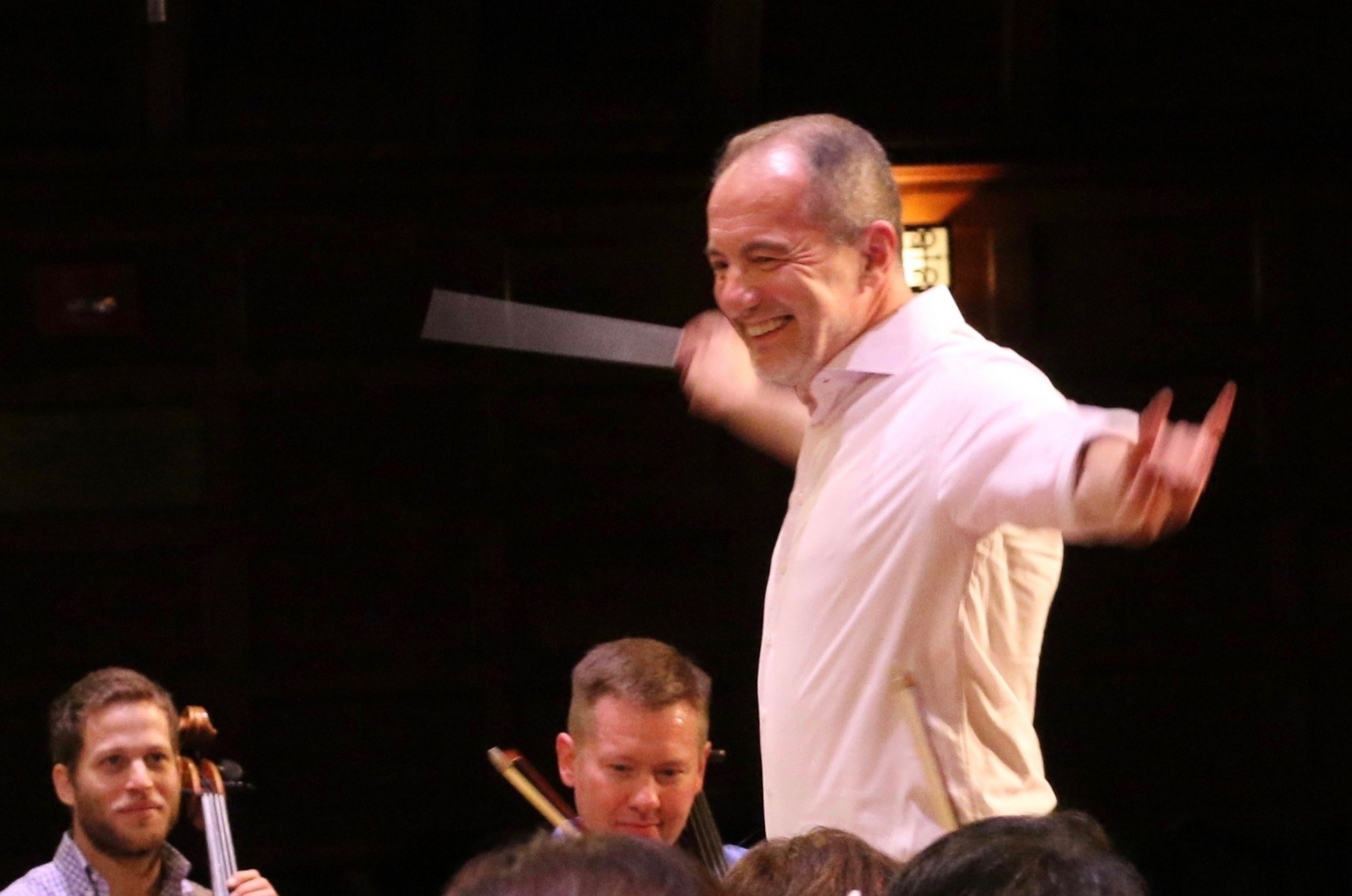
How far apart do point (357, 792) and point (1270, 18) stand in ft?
10.5

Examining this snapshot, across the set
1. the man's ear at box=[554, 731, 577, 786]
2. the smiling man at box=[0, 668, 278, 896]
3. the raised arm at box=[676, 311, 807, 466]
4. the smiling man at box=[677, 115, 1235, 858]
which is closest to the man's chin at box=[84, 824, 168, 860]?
the smiling man at box=[0, 668, 278, 896]

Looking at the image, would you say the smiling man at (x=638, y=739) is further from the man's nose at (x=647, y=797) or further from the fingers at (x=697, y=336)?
the fingers at (x=697, y=336)

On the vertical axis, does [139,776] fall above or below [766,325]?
below

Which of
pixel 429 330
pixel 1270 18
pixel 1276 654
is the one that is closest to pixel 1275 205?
pixel 1270 18

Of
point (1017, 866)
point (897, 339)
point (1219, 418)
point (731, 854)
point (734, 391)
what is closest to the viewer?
point (1017, 866)

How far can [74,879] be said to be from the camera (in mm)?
3473

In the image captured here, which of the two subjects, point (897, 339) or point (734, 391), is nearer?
point (897, 339)

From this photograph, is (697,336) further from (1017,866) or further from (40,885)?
(40,885)

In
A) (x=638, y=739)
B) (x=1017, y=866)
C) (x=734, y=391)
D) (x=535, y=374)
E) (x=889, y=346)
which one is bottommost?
(x=638, y=739)

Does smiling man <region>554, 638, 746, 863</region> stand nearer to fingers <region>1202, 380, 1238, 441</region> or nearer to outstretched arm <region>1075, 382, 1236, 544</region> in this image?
outstretched arm <region>1075, 382, 1236, 544</region>

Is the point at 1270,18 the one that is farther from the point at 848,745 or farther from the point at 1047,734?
the point at 848,745

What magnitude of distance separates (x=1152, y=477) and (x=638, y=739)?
148cm

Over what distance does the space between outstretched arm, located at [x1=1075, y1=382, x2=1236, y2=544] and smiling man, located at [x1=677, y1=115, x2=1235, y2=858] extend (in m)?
0.14

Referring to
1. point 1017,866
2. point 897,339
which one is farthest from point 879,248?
point 1017,866
